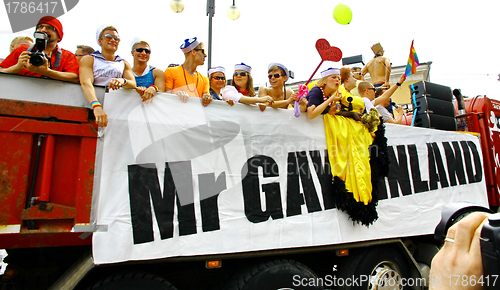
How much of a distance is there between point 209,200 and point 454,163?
13.2 ft

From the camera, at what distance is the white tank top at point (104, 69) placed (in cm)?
266

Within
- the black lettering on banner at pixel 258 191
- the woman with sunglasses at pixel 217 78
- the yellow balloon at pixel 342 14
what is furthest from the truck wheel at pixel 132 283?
the yellow balloon at pixel 342 14

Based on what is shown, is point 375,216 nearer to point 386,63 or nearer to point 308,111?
point 308,111

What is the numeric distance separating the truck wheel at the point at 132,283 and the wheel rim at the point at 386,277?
2.29 m

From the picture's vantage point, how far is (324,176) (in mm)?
3281

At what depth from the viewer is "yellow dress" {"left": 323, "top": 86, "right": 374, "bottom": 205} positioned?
329 centimetres

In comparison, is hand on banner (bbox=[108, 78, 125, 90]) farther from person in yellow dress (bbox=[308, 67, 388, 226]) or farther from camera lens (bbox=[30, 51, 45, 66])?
person in yellow dress (bbox=[308, 67, 388, 226])

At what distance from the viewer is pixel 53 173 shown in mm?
2109

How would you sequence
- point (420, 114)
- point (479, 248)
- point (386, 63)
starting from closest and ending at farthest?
point (479, 248) → point (420, 114) → point (386, 63)

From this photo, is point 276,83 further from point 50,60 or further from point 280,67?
point 50,60

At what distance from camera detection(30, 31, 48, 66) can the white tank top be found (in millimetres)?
460

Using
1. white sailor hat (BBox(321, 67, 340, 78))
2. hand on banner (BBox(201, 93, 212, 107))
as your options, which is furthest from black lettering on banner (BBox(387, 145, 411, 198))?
hand on banner (BBox(201, 93, 212, 107))

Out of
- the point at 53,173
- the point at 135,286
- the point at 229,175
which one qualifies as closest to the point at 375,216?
the point at 229,175

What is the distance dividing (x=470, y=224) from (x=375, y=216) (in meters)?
2.68
